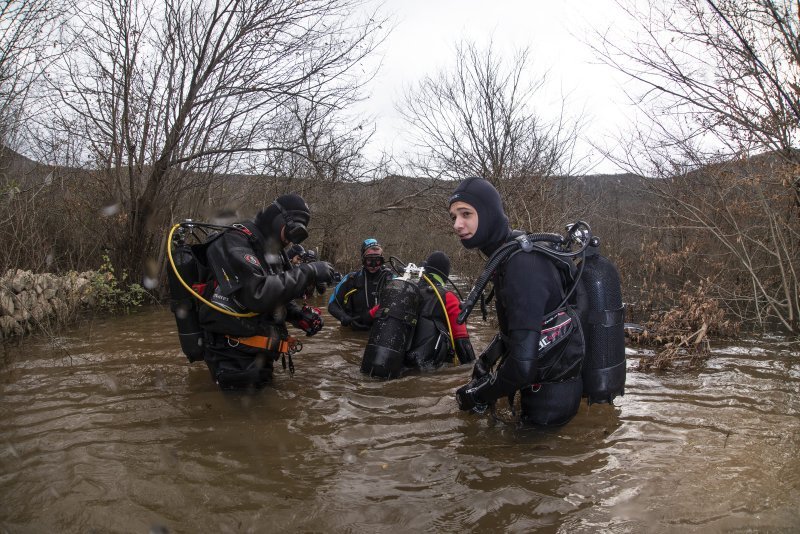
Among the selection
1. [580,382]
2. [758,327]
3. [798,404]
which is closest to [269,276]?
[580,382]

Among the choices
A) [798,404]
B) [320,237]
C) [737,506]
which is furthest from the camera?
[320,237]

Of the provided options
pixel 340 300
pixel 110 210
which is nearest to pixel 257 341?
pixel 340 300

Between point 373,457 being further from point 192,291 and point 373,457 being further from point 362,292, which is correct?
point 362,292

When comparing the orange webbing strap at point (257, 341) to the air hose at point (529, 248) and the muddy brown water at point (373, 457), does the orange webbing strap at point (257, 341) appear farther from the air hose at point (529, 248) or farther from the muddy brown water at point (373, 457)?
the air hose at point (529, 248)

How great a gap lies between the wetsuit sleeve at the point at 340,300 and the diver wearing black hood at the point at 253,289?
9.24 feet

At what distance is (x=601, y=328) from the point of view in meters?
3.09

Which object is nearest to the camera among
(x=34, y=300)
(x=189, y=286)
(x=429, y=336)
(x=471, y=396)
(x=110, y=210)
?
(x=471, y=396)

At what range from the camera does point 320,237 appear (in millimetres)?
15773

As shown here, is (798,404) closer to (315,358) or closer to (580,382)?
(580,382)

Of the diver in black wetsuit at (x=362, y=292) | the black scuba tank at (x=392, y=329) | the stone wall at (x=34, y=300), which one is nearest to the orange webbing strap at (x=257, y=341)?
the black scuba tank at (x=392, y=329)

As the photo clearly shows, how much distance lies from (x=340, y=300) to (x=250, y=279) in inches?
141

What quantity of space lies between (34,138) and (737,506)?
1076cm

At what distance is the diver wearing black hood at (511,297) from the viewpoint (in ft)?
9.10

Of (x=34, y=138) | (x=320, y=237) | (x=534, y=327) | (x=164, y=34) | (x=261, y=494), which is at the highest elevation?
(x=164, y=34)
